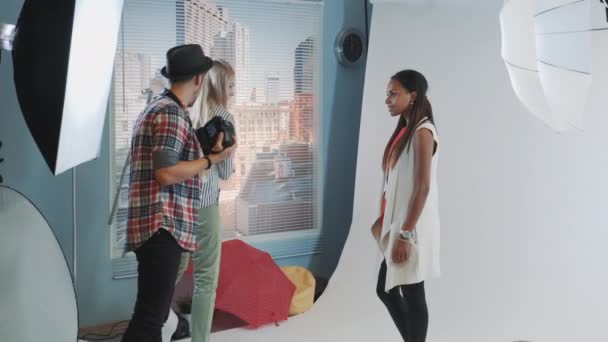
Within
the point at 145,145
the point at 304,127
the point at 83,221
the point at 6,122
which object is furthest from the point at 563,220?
the point at 6,122

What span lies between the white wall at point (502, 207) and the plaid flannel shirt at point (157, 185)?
93 centimetres

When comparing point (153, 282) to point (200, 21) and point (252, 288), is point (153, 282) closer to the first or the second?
point (252, 288)

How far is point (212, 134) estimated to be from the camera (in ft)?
6.52

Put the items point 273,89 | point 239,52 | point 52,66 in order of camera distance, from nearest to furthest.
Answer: point 52,66 → point 239,52 → point 273,89

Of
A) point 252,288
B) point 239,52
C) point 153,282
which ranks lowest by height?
point 252,288

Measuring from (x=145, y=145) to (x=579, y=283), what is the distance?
1770mm

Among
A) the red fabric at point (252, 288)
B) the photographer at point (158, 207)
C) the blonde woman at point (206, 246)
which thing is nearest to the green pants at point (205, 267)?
the blonde woman at point (206, 246)

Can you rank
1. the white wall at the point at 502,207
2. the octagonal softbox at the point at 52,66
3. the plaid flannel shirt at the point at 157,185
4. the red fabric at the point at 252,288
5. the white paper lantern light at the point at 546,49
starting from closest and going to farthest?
the octagonal softbox at the point at 52,66 → the white paper lantern light at the point at 546,49 → the plaid flannel shirt at the point at 157,185 → the white wall at the point at 502,207 → the red fabric at the point at 252,288

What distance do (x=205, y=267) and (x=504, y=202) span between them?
3.87 ft

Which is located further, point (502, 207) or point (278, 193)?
point (278, 193)

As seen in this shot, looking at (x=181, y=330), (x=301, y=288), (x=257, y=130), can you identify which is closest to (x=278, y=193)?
(x=257, y=130)

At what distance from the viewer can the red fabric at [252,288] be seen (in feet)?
8.51

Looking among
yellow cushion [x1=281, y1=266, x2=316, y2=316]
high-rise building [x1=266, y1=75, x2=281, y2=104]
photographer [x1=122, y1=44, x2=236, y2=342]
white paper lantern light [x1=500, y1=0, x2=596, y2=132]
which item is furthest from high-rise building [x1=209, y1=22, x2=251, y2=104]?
white paper lantern light [x1=500, y1=0, x2=596, y2=132]

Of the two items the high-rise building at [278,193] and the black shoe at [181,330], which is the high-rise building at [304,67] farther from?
the black shoe at [181,330]
